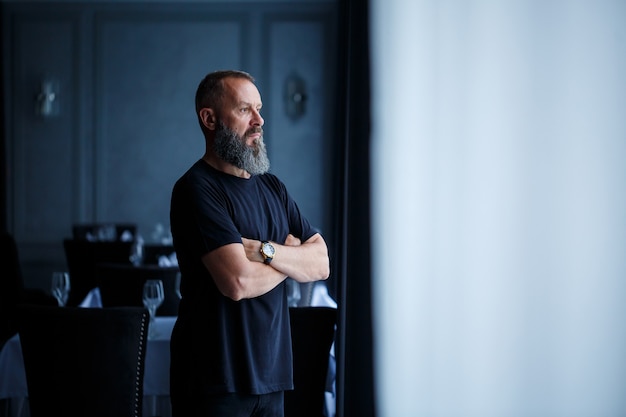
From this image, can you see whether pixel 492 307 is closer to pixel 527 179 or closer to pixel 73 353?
pixel 527 179

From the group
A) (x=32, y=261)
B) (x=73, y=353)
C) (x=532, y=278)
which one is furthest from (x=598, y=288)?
(x=32, y=261)

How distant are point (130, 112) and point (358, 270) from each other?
5.58 meters

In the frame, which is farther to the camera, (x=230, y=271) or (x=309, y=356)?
(x=309, y=356)

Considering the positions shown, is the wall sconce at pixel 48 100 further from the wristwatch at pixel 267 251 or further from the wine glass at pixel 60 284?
the wristwatch at pixel 267 251

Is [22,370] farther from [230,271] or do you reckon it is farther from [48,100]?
[48,100]

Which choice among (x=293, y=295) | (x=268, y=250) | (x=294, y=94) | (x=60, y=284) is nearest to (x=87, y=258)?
(x=60, y=284)

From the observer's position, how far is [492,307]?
10.2 feet

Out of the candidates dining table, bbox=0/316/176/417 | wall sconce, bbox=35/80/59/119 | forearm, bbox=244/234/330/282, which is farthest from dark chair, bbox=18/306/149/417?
wall sconce, bbox=35/80/59/119

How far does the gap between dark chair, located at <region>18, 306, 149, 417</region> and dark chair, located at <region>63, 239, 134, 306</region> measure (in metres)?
2.81

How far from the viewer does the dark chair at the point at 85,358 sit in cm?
241

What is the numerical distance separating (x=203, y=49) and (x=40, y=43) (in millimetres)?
1721

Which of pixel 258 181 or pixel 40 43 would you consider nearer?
pixel 258 181

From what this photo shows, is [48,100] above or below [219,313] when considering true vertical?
above

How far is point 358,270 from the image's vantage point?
2836 mm
